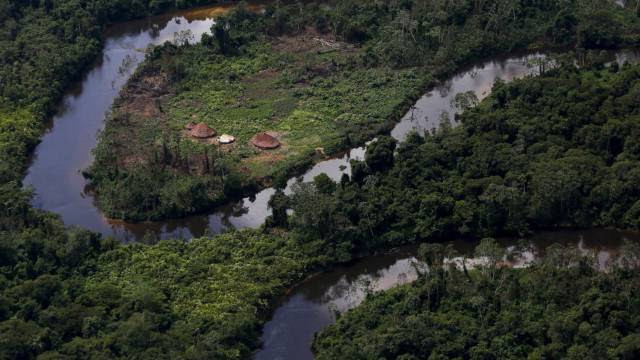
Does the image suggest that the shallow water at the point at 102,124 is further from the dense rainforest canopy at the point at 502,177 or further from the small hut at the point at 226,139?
the small hut at the point at 226,139

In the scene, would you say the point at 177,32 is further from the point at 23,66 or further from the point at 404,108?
the point at 404,108

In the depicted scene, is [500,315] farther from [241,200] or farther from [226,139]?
[226,139]

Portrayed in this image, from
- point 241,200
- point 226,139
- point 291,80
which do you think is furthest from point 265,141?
point 291,80

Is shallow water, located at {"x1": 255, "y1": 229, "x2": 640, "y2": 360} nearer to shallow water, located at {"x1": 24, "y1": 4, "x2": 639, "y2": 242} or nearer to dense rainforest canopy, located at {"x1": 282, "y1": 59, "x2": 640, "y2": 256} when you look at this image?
dense rainforest canopy, located at {"x1": 282, "y1": 59, "x2": 640, "y2": 256}

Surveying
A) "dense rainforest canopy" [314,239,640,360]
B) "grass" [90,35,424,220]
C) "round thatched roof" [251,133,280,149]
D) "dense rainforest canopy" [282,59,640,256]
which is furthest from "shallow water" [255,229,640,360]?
"round thatched roof" [251,133,280,149]

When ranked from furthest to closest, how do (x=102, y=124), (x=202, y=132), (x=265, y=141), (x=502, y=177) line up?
(x=102, y=124) < (x=202, y=132) < (x=265, y=141) < (x=502, y=177)

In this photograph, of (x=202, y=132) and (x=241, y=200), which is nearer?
(x=241, y=200)
